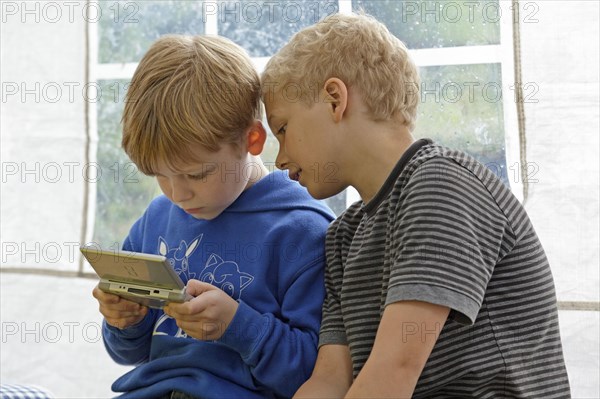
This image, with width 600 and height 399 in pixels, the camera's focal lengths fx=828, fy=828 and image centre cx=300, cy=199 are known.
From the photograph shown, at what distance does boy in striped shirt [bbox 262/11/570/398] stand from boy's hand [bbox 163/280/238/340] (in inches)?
5.8

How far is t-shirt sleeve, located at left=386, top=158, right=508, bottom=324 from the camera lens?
3.21 feet

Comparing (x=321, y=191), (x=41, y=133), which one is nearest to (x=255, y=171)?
(x=321, y=191)

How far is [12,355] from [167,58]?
1016 millimetres

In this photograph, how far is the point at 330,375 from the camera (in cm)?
119

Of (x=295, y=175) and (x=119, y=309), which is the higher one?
(x=295, y=175)

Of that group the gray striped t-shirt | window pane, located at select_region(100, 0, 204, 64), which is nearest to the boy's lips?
the gray striped t-shirt

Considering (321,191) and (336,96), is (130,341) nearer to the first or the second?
(321,191)

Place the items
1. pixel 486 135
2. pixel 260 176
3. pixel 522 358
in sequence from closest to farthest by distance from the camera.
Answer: pixel 522 358 < pixel 260 176 < pixel 486 135

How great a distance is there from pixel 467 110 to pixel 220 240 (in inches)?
21.2

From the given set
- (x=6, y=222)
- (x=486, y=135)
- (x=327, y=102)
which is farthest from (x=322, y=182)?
(x=6, y=222)

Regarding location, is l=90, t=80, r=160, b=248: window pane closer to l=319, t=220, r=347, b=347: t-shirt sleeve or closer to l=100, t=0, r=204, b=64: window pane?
l=100, t=0, r=204, b=64: window pane

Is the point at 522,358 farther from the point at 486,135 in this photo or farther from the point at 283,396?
the point at 486,135

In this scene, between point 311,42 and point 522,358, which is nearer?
point 522,358

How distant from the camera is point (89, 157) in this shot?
6.04ft
